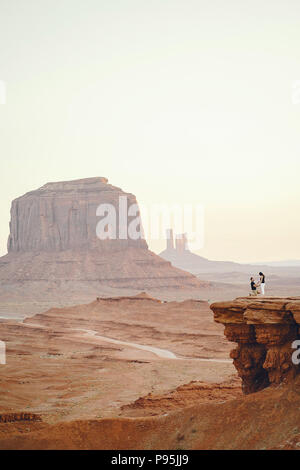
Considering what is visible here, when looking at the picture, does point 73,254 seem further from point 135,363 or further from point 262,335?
point 262,335

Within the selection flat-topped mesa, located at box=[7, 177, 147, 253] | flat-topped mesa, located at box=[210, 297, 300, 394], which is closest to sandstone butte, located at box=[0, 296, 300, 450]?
flat-topped mesa, located at box=[210, 297, 300, 394]

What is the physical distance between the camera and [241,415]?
15047mm

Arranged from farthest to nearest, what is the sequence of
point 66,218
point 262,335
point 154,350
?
1. point 66,218
2. point 154,350
3. point 262,335

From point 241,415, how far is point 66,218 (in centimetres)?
12770

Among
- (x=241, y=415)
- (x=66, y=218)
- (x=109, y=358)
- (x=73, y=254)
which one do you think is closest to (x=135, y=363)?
(x=109, y=358)

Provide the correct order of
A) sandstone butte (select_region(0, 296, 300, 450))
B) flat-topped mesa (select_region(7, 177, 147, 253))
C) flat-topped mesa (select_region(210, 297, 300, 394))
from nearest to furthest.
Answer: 1. sandstone butte (select_region(0, 296, 300, 450))
2. flat-topped mesa (select_region(210, 297, 300, 394))
3. flat-topped mesa (select_region(7, 177, 147, 253))

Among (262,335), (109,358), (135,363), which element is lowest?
(109,358)

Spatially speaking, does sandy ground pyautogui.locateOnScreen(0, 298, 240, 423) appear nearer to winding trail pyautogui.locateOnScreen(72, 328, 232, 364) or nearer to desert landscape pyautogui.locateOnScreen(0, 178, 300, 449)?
winding trail pyautogui.locateOnScreen(72, 328, 232, 364)

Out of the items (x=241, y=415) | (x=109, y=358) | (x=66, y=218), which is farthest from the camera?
(x=66, y=218)

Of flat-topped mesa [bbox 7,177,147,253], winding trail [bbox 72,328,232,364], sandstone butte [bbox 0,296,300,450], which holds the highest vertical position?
flat-topped mesa [bbox 7,177,147,253]

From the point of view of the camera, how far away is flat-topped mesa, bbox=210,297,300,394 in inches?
620

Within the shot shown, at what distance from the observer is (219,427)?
1507cm

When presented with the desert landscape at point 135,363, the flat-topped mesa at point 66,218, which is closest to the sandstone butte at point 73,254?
the flat-topped mesa at point 66,218

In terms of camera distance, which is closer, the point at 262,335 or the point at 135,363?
the point at 262,335
